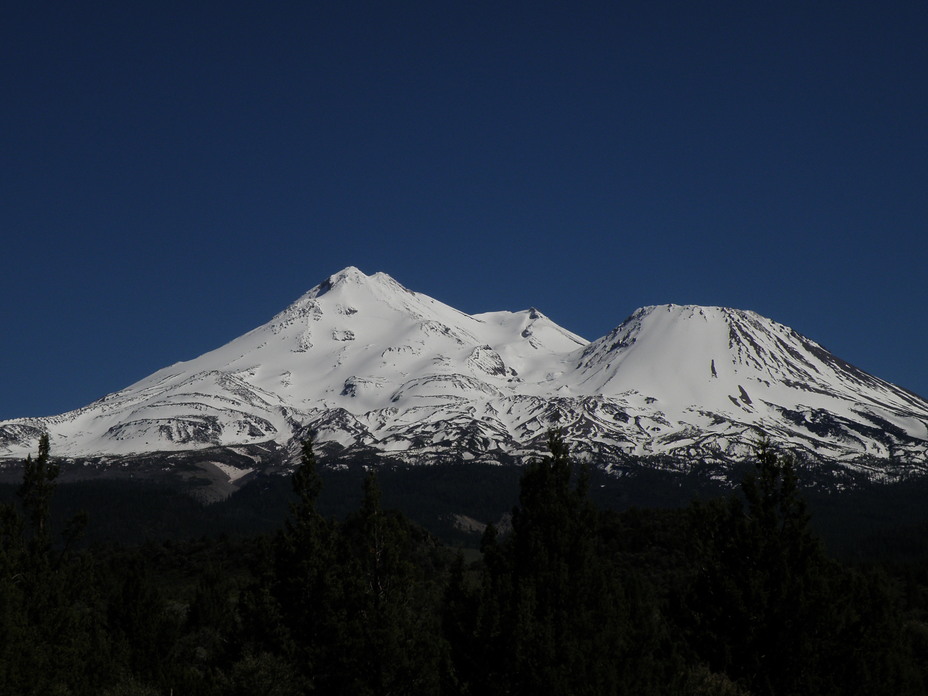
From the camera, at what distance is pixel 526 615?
1368 inches

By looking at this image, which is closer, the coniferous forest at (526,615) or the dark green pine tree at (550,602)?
the dark green pine tree at (550,602)

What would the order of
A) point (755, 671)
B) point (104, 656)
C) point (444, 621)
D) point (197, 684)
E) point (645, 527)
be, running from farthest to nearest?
point (645, 527) < point (104, 656) < point (197, 684) < point (444, 621) < point (755, 671)

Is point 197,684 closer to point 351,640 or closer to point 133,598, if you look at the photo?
point 351,640

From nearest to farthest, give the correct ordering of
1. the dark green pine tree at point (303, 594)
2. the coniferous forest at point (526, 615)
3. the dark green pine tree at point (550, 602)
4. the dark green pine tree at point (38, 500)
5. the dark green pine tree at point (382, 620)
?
1. the dark green pine tree at point (550, 602)
2. the coniferous forest at point (526, 615)
3. the dark green pine tree at point (382, 620)
4. the dark green pine tree at point (303, 594)
5. the dark green pine tree at point (38, 500)

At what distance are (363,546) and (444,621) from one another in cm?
554

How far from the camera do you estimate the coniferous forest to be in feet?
113

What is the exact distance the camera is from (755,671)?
113 ft

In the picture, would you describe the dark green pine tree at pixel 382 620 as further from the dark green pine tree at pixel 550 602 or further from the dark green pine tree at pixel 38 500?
the dark green pine tree at pixel 38 500

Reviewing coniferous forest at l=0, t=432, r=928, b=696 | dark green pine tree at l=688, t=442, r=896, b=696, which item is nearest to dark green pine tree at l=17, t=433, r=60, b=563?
coniferous forest at l=0, t=432, r=928, b=696

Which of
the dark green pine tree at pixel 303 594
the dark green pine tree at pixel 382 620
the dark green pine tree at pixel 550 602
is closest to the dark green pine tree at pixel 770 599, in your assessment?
the dark green pine tree at pixel 550 602

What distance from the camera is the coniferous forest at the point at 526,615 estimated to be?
113ft

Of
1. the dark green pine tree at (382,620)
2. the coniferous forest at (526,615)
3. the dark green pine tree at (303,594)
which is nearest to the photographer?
the coniferous forest at (526,615)

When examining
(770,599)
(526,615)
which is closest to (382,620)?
(526,615)

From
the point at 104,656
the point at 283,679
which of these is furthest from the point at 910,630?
the point at 104,656
